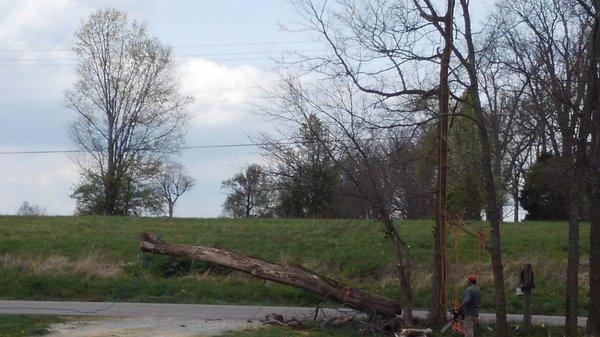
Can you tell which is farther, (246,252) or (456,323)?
(246,252)

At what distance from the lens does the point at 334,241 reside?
35.8 meters

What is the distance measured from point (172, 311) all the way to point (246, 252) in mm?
9557

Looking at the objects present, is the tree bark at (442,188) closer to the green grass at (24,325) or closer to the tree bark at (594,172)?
the tree bark at (594,172)

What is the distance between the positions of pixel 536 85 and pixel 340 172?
492 centimetres

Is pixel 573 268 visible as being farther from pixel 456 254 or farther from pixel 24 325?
pixel 24 325

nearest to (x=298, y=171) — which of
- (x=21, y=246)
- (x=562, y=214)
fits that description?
(x=21, y=246)

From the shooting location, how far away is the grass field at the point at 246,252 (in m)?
30.0

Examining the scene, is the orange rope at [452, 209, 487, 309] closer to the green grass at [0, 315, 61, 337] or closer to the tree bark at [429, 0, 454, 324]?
the tree bark at [429, 0, 454, 324]

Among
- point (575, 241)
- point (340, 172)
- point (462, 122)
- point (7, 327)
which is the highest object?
point (462, 122)

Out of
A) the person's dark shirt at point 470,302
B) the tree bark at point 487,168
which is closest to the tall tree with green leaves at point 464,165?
the tree bark at point 487,168

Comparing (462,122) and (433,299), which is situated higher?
(462,122)

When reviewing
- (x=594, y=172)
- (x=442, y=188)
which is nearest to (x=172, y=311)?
(x=442, y=188)

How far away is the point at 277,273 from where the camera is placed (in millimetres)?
22516

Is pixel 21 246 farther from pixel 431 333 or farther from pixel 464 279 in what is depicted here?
pixel 431 333
